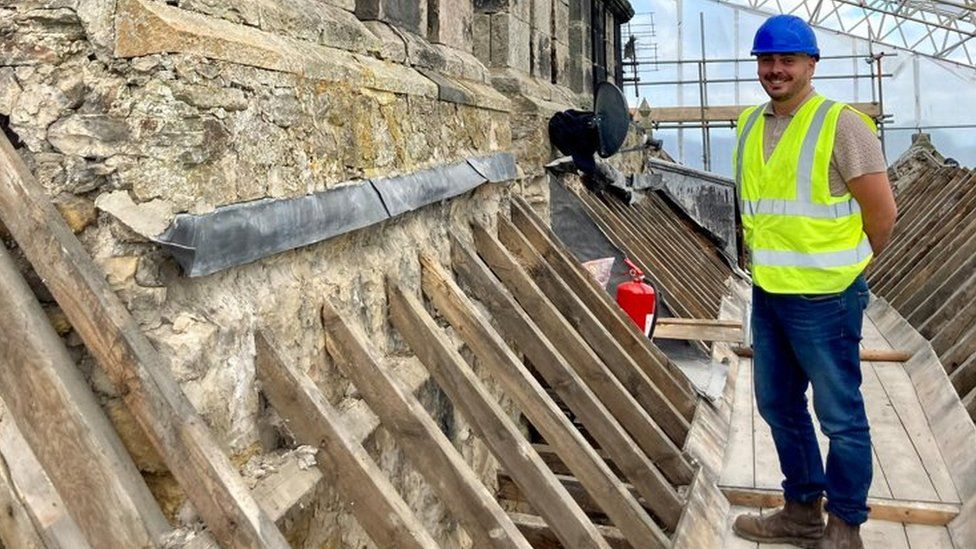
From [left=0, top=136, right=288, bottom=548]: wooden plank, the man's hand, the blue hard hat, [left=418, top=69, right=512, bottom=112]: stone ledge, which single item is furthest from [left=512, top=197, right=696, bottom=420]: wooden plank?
[left=0, top=136, right=288, bottom=548]: wooden plank

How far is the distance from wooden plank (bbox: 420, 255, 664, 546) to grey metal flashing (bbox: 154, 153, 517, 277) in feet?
1.20

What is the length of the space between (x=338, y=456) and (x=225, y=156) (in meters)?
0.82

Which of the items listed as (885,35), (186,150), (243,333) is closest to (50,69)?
(186,150)

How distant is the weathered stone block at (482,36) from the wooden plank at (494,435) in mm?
3213

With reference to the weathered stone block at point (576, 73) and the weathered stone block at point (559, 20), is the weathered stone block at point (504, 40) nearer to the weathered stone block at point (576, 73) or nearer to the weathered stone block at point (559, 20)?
the weathered stone block at point (559, 20)

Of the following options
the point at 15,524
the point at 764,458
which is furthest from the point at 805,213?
the point at 15,524

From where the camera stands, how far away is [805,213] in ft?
8.89

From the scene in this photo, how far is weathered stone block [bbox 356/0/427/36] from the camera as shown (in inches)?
140

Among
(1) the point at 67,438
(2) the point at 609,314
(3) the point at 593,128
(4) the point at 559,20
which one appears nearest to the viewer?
(1) the point at 67,438

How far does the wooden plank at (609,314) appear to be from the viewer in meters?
4.24

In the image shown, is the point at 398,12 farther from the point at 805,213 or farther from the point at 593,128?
the point at 593,128

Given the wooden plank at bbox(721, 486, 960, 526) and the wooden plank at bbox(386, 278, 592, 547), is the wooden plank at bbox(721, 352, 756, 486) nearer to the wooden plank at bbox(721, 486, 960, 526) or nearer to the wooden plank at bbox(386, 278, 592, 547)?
the wooden plank at bbox(721, 486, 960, 526)

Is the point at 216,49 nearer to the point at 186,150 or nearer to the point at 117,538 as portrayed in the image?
the point at 186,150

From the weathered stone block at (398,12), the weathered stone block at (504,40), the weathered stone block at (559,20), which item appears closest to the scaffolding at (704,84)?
the weathered stone block at (559,20)
